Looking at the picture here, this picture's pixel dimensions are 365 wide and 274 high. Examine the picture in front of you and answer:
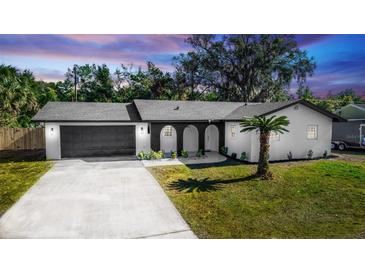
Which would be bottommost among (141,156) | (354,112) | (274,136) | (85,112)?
(141,156)

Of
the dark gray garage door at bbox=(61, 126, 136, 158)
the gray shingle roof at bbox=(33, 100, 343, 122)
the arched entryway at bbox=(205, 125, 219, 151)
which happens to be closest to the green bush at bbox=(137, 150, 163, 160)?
the dark gray garage door at bbox=(61, 126, 136, 158)

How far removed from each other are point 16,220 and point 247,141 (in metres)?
12.1

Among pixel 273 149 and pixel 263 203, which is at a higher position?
pixel 273 149

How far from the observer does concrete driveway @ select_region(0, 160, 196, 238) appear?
19.8 ft

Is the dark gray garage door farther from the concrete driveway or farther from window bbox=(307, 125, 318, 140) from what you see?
window bbox=(307, 125, 318, 140)

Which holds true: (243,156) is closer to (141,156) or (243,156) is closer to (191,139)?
(191,139)

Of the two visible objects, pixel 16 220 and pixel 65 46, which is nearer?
pixel 16 220

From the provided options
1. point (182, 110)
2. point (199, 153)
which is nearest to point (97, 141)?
point (182, 110)

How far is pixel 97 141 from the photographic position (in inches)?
664

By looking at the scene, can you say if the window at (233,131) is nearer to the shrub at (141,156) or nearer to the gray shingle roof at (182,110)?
the gray shingle roof at (182,110)

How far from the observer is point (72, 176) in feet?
37.9

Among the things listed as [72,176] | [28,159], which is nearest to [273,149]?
[72,176]

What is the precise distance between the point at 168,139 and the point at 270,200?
10790mm
